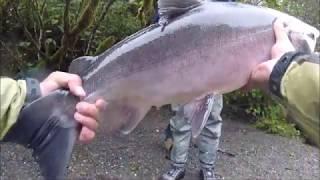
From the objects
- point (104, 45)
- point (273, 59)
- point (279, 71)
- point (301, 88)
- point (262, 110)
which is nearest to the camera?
point (301, 88)

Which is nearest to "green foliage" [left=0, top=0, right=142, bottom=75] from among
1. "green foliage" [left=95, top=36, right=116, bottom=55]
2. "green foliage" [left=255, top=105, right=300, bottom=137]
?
"green foliage" [left=95, top=36, right=116, bottom=55]

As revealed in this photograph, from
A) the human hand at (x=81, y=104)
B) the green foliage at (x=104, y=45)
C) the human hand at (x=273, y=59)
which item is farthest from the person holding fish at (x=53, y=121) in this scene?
the green foliage at (x=104, y=45)

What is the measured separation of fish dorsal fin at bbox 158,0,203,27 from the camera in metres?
2.27

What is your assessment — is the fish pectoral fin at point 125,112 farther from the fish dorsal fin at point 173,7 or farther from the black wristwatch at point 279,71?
the black wristwatch at point 279,71

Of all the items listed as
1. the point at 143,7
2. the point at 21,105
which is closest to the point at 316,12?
the point at 143,7

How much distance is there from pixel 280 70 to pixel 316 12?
6476 millimetres

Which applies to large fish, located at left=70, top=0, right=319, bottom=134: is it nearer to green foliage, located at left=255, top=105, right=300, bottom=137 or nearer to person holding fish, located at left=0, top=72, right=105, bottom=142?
person holding fish, located at left=0, top=72, right=105, bottom=142

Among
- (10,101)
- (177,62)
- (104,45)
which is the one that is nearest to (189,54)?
(177,62)

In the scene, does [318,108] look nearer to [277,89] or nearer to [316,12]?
[277,89]

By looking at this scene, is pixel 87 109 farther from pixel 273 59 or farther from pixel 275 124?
pixel 275 124

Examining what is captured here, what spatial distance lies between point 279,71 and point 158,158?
364 cm

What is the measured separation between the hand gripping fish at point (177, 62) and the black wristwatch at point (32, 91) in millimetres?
45

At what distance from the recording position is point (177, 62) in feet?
7.55

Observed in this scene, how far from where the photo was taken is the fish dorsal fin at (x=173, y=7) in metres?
2.27
